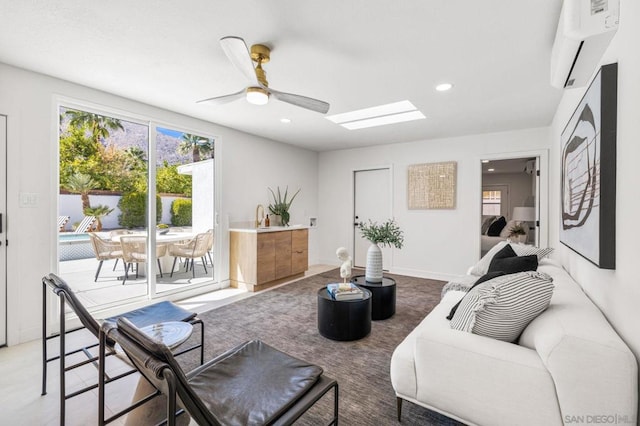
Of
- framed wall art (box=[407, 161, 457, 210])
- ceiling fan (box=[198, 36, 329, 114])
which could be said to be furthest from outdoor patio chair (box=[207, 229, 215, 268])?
framed wall art (box=[407, 161, 457, 210])

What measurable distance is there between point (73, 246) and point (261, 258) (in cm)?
210

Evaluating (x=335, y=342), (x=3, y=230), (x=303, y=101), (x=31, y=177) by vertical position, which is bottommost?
(x=335, y=342)

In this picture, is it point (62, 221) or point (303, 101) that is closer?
point (303, 101)

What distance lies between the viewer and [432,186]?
4.97 metres

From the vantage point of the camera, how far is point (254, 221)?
486 cm

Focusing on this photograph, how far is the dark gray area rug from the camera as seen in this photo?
1.71 meters

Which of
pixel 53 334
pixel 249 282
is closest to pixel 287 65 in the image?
pixel 249 282

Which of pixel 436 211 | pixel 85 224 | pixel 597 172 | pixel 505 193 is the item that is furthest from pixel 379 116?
pixel 505 193

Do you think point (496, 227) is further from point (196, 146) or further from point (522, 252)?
point (196, 146)

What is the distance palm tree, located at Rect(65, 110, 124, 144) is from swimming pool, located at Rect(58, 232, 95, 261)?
40.0 inches

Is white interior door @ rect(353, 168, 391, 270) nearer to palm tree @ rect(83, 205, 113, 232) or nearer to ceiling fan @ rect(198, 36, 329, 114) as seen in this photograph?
ceiling fan @ rect(198, 36, 329, 114)

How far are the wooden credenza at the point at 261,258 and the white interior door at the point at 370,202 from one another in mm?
1628

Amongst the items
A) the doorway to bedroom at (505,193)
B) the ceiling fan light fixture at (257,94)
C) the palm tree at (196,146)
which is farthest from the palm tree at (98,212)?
the doorway to bedroom at (505,193)

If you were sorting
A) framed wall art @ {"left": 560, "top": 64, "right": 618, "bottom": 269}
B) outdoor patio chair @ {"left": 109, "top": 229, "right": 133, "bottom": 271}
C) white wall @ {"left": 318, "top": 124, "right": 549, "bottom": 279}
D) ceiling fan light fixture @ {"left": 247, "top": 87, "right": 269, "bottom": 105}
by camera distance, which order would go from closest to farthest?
framed wall art @ {"left": 560, "top": 64, "right": 618, "bottom": 269}
ceiling fan light fixture @ {"left": 247, "top": 87, "right": 269, "bottom": 105}
outdoor patio chair @ {"left": 109, "top": 229, "right": 133, "bottom": 271}
white wall @ {"left": 318, "top": 124, "right": 549, "bottom": 279}
